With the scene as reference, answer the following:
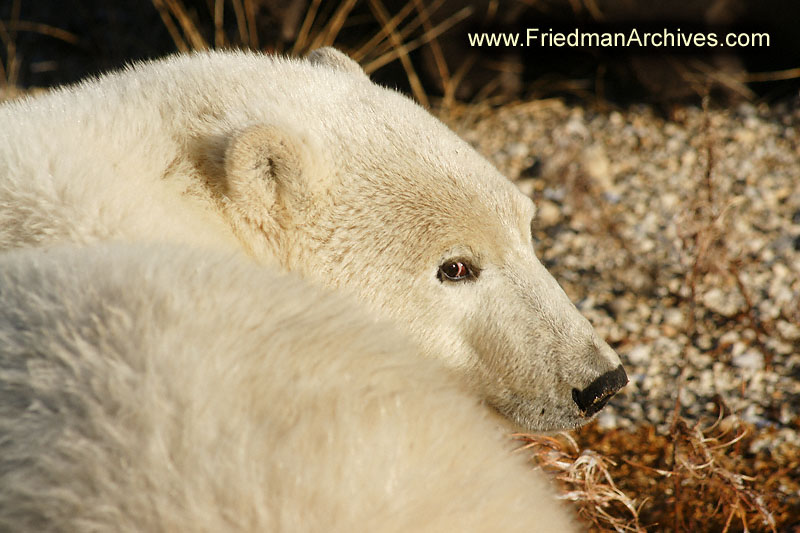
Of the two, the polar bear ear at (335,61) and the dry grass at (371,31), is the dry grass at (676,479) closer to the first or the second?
the polar bear ear at (335,61)

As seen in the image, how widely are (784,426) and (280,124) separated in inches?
81.0

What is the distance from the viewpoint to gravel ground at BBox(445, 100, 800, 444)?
122 inches

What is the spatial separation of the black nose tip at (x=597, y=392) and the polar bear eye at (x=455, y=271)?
1.44ft

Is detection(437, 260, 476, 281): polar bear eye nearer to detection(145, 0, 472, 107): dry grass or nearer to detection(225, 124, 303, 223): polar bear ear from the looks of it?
detection(225, 124, 303, 223): polar bear ear

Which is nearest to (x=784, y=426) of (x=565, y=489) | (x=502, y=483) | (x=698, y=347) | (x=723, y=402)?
(x=723, y=402)

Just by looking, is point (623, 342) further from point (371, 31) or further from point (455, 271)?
point (371, 31)

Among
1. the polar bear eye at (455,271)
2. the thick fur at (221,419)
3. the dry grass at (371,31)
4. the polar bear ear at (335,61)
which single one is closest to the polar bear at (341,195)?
the polar bear eye at (455,271)

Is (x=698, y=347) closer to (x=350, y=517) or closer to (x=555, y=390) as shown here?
(x=555, y=390)

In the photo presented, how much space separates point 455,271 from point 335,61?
2.91 ft

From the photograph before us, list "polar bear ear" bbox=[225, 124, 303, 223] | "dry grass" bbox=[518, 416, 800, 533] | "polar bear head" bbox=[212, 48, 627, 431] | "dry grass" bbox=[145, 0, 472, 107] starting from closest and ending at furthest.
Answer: "polar bear ear" bbox=[225, 124, 303, 223]
"polar bear head" bbox=[212, 48, 627, 431]
"dry grass" bbox=[518, 416, 800, 533]
"dry grass" bbox=[145, 0, 472, 107]

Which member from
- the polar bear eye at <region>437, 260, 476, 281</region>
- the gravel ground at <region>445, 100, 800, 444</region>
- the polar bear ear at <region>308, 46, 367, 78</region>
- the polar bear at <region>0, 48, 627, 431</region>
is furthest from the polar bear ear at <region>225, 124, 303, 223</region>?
the gravel ground at <region>445, 100, 800, 444</region>

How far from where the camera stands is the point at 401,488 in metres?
1.25

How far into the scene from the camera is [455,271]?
89.7 inches

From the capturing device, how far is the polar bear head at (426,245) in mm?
2145
